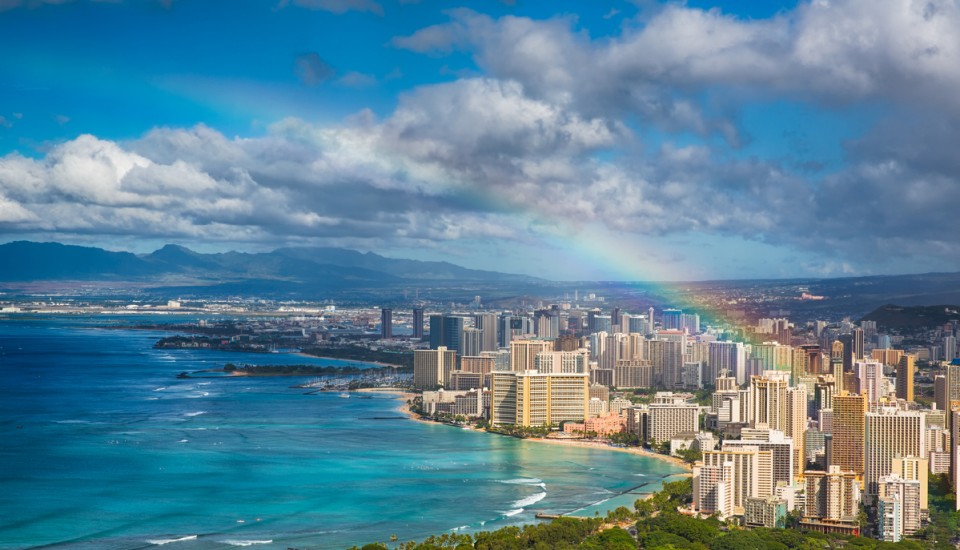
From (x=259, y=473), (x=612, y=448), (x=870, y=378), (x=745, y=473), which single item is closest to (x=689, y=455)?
(x=612, y=448)

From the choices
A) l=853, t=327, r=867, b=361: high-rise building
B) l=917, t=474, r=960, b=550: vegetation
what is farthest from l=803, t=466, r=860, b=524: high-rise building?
l=853, t=327, r=867, b=361: high-rise building

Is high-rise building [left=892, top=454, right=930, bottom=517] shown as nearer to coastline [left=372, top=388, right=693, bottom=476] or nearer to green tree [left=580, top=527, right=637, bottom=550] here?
coastline [left=372, top=388, right=693, bottom=476]

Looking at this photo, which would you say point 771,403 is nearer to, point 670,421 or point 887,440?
point 670,421

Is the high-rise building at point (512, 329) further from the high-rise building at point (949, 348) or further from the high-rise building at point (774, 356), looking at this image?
the high-rise building at point (949, 348)

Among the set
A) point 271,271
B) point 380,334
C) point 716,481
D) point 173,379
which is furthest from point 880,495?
point 271,271

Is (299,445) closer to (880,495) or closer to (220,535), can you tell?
(220,535)

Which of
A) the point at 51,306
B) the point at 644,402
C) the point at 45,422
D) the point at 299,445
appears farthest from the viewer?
the point at 51,306
